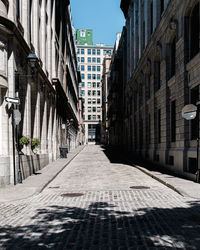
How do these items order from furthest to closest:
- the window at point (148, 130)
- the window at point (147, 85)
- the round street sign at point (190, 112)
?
the window at point (147, 85) → the window at point (148, 130) → the round street sign at point (190, 112)

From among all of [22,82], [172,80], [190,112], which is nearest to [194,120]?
[190,112]

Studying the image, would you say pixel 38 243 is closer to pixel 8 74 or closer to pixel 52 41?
pixel 8 74

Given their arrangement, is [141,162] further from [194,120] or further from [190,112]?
[190,112]

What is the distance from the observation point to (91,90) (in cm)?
12488

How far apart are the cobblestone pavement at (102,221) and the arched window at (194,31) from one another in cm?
818

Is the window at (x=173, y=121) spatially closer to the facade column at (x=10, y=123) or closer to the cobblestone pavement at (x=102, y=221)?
the cobblestone pavement at (x=102, y=221)

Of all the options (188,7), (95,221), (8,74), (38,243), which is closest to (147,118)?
(188,7)

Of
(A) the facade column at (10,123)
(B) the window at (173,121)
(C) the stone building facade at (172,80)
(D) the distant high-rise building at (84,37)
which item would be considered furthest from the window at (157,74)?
(D) the distant high-rise building at (84,37)

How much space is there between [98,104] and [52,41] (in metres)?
98.6

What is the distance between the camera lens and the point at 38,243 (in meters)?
5.28

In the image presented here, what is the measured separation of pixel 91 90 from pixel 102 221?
11917 cm

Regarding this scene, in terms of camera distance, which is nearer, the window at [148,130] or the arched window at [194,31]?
the arched window at [194,31]

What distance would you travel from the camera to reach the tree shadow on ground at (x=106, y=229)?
518 centimetres

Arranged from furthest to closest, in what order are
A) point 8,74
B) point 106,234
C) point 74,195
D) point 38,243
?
point 8,74 → point 74,195 → point 106,234 → point 38,243
